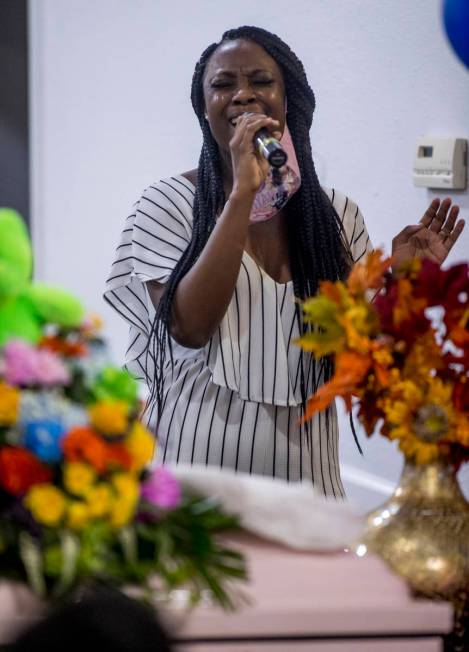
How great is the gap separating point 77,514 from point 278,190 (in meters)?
0.99

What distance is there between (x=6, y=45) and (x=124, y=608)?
484cm

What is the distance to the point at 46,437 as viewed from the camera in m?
0.92

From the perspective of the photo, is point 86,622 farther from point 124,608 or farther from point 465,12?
point 465,12

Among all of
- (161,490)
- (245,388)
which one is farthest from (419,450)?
(245,388)

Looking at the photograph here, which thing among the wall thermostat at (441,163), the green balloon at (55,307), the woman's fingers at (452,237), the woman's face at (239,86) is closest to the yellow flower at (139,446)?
the green balloon at (55,307)

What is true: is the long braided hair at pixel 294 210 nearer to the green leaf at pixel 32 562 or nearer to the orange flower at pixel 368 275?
the orange flower at pixel 368 275

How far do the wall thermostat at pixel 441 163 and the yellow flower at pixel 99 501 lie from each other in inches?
76.7

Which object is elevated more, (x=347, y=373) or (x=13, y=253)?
(x=13, y=253)

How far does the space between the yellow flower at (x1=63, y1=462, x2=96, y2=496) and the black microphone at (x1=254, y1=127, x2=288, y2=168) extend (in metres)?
0.85

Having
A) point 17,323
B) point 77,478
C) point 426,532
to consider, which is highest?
point 17,323

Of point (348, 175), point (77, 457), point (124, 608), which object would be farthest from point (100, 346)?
point (348, 175)

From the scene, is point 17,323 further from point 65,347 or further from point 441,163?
point 441,163

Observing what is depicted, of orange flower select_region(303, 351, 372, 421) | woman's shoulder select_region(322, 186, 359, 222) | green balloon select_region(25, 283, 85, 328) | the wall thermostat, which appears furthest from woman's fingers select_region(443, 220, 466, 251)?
green balloon select_region(25, 283, 85, 328)

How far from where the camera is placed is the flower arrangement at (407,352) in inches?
48.4
